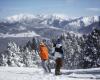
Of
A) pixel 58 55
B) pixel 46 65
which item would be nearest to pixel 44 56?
pixel 46 65

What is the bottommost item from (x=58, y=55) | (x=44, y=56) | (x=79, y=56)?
(x=79, y=56)

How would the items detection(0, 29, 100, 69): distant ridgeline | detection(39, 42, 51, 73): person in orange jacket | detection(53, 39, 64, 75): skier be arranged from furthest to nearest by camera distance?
detection(0, 29, 100, 69): distant ridgeline < detection(39, 42, 51, 73): person in orange jacket < detection(53, 39, 64, 75): skier

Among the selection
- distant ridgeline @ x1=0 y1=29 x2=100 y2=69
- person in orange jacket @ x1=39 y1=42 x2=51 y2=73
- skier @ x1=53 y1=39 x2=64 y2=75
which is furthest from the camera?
distant ridgeline @ x1=0 y1=29 x2=100 y2=69

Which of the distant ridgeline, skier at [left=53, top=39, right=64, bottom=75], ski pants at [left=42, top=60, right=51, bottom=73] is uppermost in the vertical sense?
skier at [left=53, top=39, right=64, bottom=75]

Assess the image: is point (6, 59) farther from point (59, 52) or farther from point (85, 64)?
point (59, 52)

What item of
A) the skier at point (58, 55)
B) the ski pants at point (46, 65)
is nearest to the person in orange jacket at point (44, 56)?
the ski pants at point (46, 65)

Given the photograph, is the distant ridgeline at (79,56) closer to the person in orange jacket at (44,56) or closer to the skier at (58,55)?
the person in orange jacket at (44,56)

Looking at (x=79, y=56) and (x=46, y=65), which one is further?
(x=79, y=56)

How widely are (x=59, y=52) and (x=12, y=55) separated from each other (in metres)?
58.0

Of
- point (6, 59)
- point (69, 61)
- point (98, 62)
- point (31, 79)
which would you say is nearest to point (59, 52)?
point (31, 79)

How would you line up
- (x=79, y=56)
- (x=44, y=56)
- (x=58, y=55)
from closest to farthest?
(x=58, y=55) → (x=44, y=56) → (x=79, y=56)

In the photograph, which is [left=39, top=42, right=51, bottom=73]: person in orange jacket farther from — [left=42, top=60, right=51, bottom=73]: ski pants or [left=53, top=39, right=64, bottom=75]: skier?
[left=53, top=39, right=64, bottom=75]: skier

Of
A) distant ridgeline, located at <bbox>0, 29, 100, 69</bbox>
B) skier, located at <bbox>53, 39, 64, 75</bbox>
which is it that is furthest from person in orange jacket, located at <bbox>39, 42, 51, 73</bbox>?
distant ridgeline, located at <bbox>0, 29, 100, 69</bbox>

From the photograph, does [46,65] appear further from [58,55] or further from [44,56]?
[58,55]
